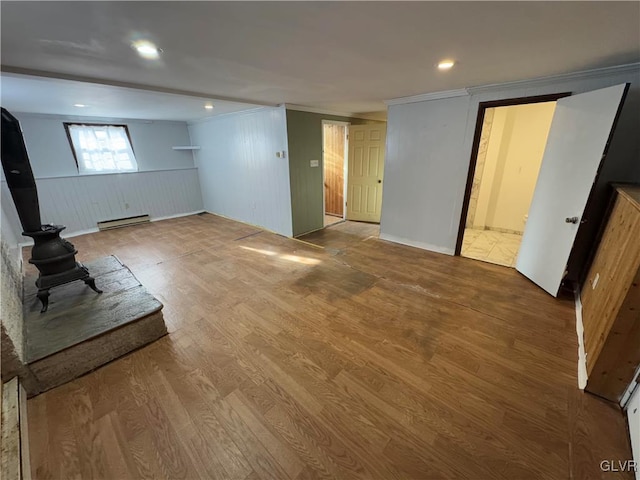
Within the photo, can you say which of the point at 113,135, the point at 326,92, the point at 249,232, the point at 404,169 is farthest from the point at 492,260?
the point at 113,135

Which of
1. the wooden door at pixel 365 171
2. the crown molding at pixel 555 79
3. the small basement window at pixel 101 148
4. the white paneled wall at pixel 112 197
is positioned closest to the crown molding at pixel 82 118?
the small basement window at pixel 101 148

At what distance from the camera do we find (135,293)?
2381 millimetres

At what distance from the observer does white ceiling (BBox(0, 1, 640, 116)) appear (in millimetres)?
1289

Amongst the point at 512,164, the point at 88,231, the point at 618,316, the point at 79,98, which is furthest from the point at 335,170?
the point at 88,231

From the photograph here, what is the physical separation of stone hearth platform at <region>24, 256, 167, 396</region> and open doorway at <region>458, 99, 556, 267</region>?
4.01 m

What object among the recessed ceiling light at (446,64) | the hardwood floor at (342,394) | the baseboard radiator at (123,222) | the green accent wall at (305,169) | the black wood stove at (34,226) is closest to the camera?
the hardwood floor at (342,394)

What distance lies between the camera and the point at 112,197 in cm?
530

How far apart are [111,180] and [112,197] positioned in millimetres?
349

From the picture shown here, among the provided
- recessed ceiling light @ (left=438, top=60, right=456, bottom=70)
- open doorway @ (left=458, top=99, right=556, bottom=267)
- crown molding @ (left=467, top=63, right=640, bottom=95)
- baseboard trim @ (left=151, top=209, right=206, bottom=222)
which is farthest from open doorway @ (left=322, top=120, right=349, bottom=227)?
baseboard trim @ (left=151, top=209, right=206, bottom=222)

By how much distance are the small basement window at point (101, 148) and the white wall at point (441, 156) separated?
552 centimetres

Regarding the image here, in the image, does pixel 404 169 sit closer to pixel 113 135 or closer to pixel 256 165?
pixel 256 165

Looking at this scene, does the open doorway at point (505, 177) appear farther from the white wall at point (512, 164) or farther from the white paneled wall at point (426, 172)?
the white paneled wall at point (426, 172)

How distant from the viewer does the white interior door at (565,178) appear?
6.99 feet

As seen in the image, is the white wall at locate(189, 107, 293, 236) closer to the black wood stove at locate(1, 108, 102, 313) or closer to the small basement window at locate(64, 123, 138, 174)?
the small basement window at locate(64, 123, 138, 174)
